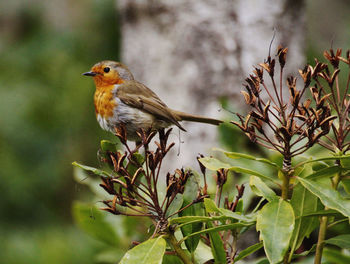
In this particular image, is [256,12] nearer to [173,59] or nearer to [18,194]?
[173,59]

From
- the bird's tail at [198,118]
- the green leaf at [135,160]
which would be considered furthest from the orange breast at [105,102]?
the green leaf at [135,160]

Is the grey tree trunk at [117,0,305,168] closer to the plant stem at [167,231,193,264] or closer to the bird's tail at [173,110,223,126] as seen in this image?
the bird's tail at [173,110,223,126]

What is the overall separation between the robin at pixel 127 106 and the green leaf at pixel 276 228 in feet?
3.27

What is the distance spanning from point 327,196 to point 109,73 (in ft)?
4.85

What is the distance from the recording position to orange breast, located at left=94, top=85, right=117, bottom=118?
7.23ft

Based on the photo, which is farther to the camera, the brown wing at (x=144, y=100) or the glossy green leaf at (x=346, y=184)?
the brown wing at (x=144, y=100)

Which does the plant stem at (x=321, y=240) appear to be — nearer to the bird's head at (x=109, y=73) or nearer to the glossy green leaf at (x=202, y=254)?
the glossy green leaf at (x=202, y=254)

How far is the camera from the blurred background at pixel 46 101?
15.6ft

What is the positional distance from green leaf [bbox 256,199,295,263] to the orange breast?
119cm

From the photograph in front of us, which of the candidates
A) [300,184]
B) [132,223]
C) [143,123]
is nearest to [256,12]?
[143,123]

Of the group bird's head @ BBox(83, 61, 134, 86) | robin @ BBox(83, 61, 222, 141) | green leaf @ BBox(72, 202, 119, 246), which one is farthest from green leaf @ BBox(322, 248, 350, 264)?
bird's head @ BBox(83, 61, 134, 86)

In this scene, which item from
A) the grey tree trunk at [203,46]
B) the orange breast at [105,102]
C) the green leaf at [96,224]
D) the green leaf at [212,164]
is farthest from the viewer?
the grey tree trunk at [203,46]

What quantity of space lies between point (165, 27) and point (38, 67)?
2.07m

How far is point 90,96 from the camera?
4.96 metres
